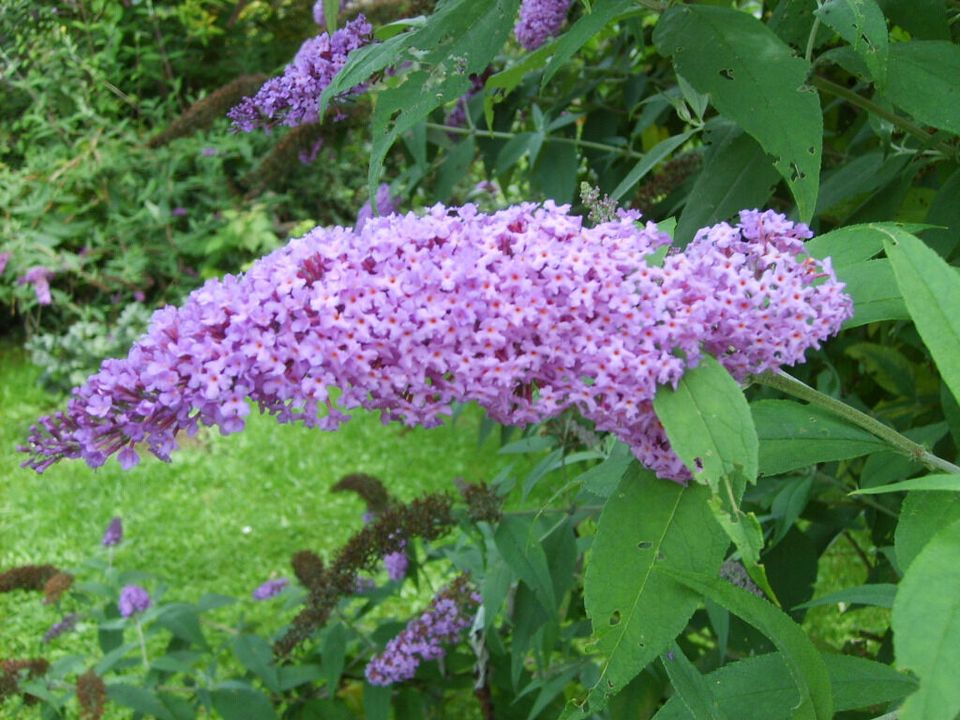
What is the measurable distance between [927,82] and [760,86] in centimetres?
25

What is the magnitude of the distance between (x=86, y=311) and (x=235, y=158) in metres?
1.57

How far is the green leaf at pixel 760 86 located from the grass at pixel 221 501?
3021 millimetres

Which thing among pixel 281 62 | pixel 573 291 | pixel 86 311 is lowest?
pixel 86 311

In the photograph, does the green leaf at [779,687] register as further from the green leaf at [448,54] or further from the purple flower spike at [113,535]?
the purple flower spike at [113,535]

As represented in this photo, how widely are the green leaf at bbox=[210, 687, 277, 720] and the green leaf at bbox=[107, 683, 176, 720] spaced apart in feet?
0.33

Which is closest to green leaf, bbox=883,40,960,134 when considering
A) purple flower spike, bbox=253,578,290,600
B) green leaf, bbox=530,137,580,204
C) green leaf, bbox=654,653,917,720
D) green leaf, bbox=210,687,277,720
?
green leaf, bbox=654,653,917,720

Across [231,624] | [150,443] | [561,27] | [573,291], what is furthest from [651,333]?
[231,624]

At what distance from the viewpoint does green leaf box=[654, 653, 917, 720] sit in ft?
3.54

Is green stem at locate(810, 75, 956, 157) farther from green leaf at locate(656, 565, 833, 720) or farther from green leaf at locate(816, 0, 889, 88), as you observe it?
green leaf at locate(656, 565, 833, 720)

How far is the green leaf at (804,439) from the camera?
1.06 metres

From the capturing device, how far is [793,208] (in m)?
2.12

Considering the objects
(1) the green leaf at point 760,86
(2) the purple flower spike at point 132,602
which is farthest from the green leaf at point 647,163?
(2) the purple flower spike at point 132,602

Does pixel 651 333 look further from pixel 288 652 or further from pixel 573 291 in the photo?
pixel 288 652

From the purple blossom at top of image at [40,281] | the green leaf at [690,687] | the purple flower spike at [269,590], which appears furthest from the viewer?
the purple blossom at top of image at [40,281]
